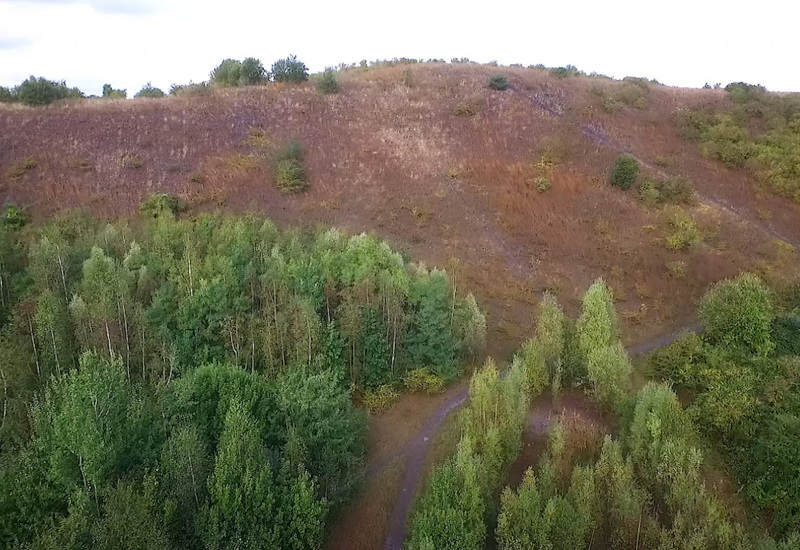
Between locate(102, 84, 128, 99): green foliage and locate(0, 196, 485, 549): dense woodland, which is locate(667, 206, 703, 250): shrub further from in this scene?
locate(102, 84, 128, 99): green foliage

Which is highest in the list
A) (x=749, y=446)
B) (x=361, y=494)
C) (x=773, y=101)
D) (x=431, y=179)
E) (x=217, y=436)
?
(x=773, y=101)

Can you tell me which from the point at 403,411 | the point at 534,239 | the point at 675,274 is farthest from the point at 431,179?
the point at 403,411

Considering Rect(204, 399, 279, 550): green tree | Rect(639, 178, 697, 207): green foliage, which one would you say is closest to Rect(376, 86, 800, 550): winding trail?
Rect(639, 178, 697, 207): green foliage

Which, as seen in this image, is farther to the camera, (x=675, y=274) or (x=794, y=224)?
(x=794, y=224)

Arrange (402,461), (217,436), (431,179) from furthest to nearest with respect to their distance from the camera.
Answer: (431,179), (402,461), (217,436)

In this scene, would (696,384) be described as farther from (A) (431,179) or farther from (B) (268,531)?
(A) (431,179)

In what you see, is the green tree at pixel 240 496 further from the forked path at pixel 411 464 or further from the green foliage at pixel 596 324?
the green foliage at pixel 596 324

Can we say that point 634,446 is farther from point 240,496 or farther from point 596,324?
point 240,496
